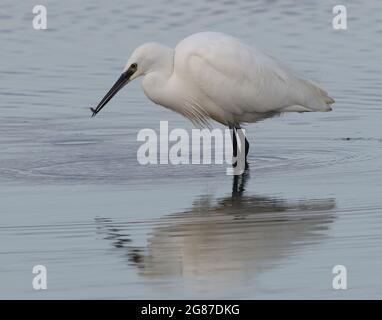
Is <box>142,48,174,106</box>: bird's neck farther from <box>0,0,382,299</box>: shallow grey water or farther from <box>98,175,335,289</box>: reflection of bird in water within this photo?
<box>98,175,335,289</box>: reflection of bird in water

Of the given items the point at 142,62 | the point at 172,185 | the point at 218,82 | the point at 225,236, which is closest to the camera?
the point at 225,236

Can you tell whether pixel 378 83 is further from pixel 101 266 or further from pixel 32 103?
pixel 101 266

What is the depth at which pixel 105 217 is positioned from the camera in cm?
1159

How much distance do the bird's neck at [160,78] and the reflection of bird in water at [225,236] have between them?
1702mm

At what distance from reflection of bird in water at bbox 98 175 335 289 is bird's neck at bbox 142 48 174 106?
5.58ft

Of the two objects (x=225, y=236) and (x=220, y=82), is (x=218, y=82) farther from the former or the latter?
(x=225, y=236)

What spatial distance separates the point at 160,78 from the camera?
13.8 m

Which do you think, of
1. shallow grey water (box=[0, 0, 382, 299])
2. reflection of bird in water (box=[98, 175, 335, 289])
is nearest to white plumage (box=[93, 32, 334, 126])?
shallow grey water (box=[0, 0, 382, 299])

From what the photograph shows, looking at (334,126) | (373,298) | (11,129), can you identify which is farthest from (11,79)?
(373,298)

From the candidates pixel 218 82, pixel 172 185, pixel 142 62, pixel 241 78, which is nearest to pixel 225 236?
pixel 172 185

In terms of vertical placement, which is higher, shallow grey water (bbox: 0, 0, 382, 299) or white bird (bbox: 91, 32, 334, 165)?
white bird (bbox: 91, 32, 334, 165)

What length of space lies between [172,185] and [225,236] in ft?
6.45

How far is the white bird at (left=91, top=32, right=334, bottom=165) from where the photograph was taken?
13.7 metres

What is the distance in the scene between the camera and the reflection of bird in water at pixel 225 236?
1006cm
